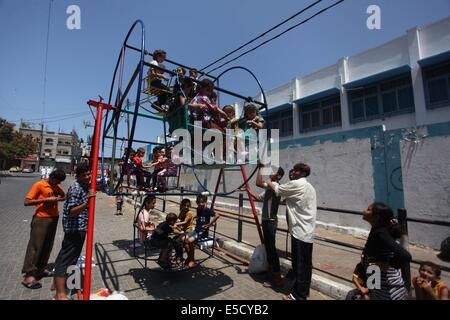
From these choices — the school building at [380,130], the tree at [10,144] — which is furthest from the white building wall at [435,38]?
the tree at [10,144]

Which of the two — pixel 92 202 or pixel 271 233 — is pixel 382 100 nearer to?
pixel 271 233

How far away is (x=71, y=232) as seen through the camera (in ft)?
10.1

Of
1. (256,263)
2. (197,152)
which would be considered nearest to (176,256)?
(256,263)

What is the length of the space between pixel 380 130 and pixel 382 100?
4.90 meters

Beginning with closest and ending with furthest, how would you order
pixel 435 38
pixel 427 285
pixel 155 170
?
pixel 427 285, pixel 155 170, pixel 435 38

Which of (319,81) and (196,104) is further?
(319,81)

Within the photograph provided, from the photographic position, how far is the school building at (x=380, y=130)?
6.57 m

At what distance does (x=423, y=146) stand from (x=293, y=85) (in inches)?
370

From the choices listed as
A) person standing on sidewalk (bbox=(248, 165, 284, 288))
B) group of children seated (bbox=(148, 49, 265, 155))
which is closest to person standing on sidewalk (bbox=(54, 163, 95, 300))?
group of children seated (bbox=(148, 49, 265, 155))

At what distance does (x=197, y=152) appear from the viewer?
10.0 feet

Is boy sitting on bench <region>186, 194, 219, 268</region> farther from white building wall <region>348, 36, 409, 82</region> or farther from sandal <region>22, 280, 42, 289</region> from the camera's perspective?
white building wall <region>348, 36, 409, 82</region>

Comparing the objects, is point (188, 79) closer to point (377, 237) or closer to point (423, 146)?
point (377, 237)

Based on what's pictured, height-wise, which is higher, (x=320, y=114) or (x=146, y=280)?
(x=320, y=114)

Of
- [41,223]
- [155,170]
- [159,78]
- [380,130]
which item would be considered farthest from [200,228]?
[380,130]
